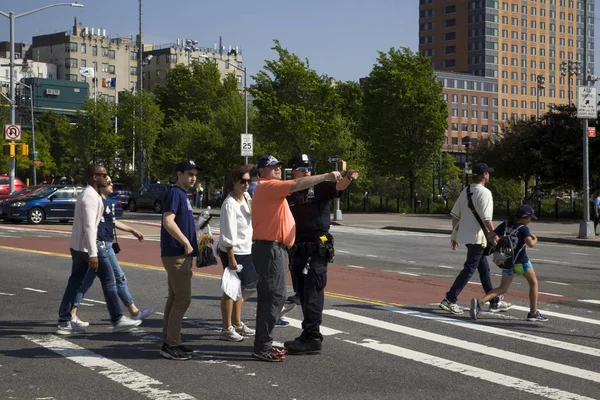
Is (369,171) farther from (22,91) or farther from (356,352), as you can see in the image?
(22,91)

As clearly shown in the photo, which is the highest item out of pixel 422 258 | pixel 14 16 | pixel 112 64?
pixel 112 64

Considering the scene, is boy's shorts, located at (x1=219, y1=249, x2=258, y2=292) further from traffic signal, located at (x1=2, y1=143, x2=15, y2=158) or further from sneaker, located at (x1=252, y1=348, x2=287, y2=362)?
traffic signal, located at (x1=2, y1=143, x2=15, y2=158)

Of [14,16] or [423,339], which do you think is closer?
[423,339]

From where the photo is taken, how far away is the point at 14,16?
39.5 meters

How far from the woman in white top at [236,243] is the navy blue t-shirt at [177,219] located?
2.94ft

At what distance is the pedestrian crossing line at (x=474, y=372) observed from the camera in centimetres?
695

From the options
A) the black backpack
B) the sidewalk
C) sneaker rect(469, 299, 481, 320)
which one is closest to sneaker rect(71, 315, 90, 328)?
sneaker rect(469, 299, 481, 320)

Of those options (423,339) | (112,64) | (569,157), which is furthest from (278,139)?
(112,64)

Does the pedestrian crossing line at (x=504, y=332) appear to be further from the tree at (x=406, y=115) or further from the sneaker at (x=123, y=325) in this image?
the tree at (x=406, y=115)

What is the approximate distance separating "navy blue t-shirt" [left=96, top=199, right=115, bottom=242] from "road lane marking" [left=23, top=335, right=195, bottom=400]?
1.17 meters

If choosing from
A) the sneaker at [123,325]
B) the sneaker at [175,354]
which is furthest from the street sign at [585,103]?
the sneaker at [175,354]

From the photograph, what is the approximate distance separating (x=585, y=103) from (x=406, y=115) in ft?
98.0

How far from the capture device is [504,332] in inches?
389

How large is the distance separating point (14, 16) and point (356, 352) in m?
35.2
